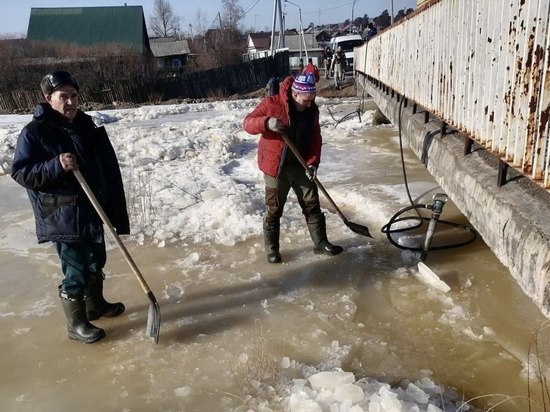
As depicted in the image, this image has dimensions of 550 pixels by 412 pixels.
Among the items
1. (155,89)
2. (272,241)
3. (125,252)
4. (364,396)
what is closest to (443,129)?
(272,241)

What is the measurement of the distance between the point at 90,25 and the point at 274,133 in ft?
133

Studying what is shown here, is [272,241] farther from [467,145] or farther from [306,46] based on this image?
[306,46]

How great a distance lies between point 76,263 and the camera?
11.0 feet

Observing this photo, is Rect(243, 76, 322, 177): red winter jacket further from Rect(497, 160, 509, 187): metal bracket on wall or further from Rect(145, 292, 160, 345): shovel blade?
Rect(497, 160, 509, 187): metal bracket on wall

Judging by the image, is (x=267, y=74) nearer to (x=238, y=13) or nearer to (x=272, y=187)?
(x=272, y=187)

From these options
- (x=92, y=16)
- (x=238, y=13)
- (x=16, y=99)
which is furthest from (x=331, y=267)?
(x=238, y=13)

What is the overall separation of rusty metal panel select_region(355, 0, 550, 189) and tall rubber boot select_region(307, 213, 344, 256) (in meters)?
1.55

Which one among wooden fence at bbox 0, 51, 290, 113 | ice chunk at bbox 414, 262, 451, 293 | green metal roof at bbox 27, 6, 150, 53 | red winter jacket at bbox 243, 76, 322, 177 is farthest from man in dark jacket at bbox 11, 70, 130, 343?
green metal roof at bbox 27, 6, 150, 53

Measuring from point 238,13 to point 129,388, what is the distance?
7630cm

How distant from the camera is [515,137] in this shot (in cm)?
270

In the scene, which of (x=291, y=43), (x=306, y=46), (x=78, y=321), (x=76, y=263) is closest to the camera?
(x=76, y=263)

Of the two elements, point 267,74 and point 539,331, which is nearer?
point 539,331

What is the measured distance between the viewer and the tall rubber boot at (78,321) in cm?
342

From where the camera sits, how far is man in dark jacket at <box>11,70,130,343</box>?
305 centimetres
